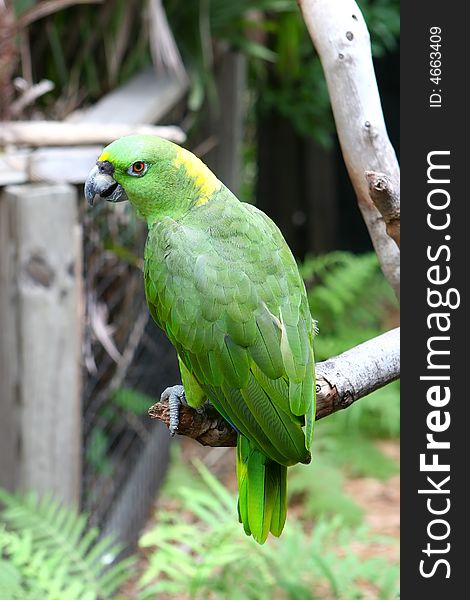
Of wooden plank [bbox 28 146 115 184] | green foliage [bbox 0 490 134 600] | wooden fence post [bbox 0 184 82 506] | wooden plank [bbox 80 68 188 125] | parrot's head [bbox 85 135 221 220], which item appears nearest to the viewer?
parrot's head [bbox 85 135 221 220]

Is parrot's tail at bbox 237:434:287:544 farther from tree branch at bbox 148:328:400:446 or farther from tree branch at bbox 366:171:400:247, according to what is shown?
tree branch at bbox 366:171:400:247

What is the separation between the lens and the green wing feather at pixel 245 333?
141 cm

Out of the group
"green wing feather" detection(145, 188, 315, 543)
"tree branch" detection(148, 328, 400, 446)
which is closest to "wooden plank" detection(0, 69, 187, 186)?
"green wing feather" detection(145, 188, 315, 543)

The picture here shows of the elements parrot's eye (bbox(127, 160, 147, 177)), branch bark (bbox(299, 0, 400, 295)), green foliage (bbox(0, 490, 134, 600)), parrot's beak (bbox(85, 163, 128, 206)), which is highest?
branch bark (bbox(299, 0, 400, 295))

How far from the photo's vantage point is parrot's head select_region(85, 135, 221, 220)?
1489mm

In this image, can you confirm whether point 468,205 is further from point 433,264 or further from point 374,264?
point 374,264

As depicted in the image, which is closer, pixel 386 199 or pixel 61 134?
pixel 386 199

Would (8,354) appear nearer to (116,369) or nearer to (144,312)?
(116,369)

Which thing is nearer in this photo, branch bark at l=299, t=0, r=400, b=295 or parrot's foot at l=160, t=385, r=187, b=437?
parrot's foot at l=160, t=385, r=187, b=437

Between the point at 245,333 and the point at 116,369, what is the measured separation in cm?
160

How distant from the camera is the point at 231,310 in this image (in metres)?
1.41

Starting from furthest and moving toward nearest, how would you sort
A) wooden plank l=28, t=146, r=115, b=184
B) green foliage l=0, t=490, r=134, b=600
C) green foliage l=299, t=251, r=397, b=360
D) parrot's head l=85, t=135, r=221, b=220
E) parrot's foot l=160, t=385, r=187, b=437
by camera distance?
1. green foliage l=299, t=251, r=397, b=360
2. wooden plank l=28, t=146, r=115, b=184
3. green foliage l=0, t=490, r=134, b=600
4. parrot's head l=85, t=135, r=221, b=220
5. parrot's foot l=160, t=385, r=187, b=437

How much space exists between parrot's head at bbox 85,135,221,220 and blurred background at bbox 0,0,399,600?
725 mm

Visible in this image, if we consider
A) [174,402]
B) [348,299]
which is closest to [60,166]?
[174,402]
